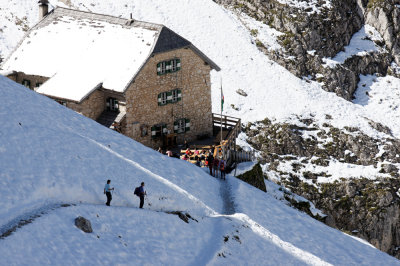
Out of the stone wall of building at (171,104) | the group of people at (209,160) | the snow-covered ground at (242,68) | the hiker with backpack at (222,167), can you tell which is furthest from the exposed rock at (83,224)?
the snow-covered ground at (242,68)

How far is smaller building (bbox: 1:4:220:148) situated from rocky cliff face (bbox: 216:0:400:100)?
87.7 ft

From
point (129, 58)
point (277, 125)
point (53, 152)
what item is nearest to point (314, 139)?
point (277, 125)

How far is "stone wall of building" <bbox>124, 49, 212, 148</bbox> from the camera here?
4950 centimetres

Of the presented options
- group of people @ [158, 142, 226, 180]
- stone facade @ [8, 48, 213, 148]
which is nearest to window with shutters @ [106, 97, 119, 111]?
stone facade @ [8, 48, 213, 148]

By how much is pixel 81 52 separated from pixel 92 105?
5420 millimetres

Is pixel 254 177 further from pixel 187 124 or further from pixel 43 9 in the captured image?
pixel 43 9

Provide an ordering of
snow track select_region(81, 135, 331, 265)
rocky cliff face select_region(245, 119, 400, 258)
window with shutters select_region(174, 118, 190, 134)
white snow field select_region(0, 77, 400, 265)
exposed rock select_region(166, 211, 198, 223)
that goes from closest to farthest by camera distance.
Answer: white snow field select_region(0, 77, 400, 265) < exposed rock select_region(166, 211, 198, 223) < snow track select_region(81, 135, 331, 265) < window with shutters select_region(174, 118, 190, 134) < rocky cliff face select_region(245, 119, 400, 258)

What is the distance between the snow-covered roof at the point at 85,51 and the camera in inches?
1965

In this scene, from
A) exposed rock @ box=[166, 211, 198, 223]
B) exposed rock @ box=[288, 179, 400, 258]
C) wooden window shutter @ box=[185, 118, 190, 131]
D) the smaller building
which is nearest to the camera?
exposed rock @ box=[166, 211, 198, 223]

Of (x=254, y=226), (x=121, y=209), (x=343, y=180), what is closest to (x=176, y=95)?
(x=254, y=226)

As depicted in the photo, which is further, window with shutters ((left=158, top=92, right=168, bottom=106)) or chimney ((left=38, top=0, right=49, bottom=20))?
chimney ((left=38, top=0, right=49, bottom=20))

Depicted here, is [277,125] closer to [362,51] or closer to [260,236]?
[362,51]

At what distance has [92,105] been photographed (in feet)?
164

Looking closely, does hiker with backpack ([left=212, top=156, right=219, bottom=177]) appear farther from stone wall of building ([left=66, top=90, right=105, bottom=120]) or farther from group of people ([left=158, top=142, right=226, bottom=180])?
stone wall of building ([left=66, top=90, right=105, bottom=120])
